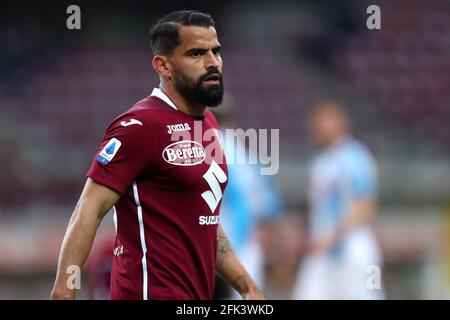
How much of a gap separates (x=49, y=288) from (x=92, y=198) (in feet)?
29.0

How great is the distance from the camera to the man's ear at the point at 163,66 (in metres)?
4.67

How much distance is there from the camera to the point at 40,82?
55.2ft

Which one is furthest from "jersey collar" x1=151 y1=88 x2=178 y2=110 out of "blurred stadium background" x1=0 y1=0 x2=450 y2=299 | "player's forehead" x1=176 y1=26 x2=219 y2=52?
"blurred stadium background" x1=0 y1=0 x2=450 y2=299

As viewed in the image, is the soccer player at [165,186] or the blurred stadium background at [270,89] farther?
the blurred stadium background at [270,89]

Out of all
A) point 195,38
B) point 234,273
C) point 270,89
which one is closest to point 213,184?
point 234,273

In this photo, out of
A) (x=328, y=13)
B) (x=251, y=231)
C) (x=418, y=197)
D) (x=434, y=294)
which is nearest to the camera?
(x=251, y=231)

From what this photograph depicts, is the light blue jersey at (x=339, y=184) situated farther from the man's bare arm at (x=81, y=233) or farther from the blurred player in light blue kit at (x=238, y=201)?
the man's bare arm at (x=81, y=233)

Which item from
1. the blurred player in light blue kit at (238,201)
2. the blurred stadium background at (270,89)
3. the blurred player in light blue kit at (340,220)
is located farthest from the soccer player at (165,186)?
the blurred stadium background at (270,89)

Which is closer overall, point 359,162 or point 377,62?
point 359,162

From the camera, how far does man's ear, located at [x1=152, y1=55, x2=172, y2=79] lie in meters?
4.67

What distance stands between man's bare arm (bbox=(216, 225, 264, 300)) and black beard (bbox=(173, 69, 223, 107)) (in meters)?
0.76
